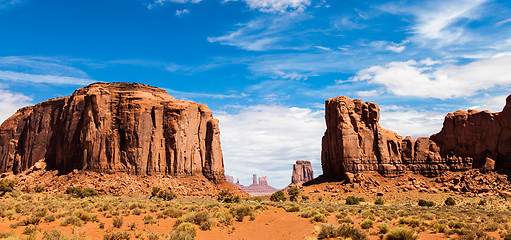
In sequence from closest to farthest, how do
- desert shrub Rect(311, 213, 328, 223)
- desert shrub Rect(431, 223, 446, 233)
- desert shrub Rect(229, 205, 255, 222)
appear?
desert shrub Rect(431, 223, 446, 233), desert shrub Rect(311, 213, 328, 223), desert shrub Rect(229, 205, 255, 222)

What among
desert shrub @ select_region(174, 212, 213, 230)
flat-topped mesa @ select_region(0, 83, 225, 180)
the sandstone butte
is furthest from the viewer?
flat-topped mesa @ select_region(0, 83, 225, 180)

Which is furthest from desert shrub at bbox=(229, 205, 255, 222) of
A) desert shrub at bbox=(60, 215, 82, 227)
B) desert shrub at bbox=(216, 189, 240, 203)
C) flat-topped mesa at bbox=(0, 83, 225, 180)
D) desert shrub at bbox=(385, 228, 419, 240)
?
flat-topped mesa at bbox=(0, 83, 225, 180)

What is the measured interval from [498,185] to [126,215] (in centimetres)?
5957

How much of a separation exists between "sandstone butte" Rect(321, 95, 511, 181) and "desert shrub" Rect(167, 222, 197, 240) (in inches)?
1960

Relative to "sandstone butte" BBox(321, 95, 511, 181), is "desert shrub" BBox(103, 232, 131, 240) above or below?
below

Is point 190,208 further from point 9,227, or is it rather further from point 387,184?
point 387,184

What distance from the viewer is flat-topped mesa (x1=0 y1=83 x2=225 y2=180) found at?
6931 cm

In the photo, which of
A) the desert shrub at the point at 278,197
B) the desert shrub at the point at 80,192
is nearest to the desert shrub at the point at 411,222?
the desert shrub at the point at 278,197

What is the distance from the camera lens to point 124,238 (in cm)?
1761

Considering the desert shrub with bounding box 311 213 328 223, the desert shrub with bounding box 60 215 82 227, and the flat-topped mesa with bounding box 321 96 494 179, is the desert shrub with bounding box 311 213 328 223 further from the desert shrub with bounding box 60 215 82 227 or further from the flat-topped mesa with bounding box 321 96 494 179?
the flat-topped mesa with bounding box 321 96 494 179

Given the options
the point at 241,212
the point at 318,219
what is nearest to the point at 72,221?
the point at 241,212

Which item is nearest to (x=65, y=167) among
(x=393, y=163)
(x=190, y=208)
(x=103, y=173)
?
(x=103, y=173)

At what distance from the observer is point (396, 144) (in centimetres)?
7119

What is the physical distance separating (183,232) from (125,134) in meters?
56.8
